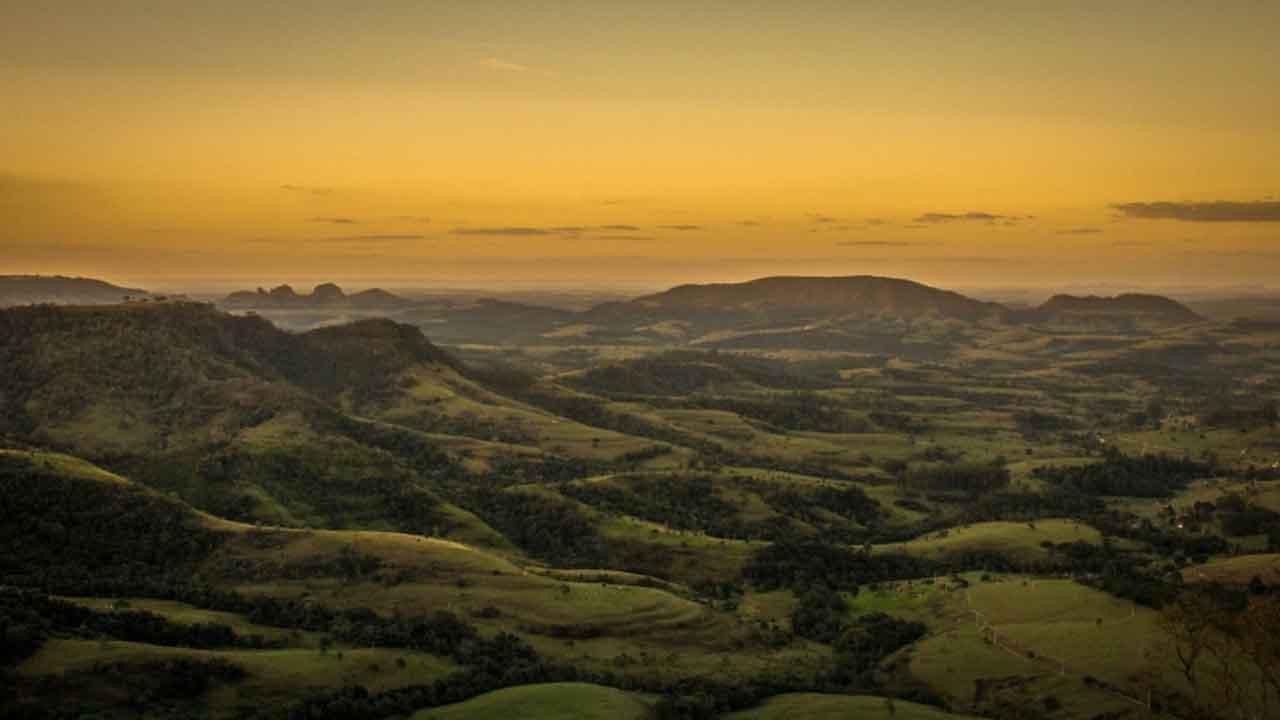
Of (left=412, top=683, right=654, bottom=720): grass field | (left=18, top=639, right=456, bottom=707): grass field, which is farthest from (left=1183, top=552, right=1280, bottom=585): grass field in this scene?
(left=18, top=639, right=456, bottom=707): grass field

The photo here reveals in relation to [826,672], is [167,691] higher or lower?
higher

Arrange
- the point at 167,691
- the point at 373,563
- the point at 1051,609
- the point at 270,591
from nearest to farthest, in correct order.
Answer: the point at 167,691 < the point at 1051,609 < the point at 270,591 < the point at 373,563

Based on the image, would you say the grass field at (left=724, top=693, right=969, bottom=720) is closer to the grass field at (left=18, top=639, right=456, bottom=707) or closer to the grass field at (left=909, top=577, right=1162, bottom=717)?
the grass field at (left=909, top=577, right=1162, bottom=717)

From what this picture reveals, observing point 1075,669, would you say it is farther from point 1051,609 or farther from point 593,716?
point 593,716

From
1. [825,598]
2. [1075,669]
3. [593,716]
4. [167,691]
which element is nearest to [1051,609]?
[1075,669]

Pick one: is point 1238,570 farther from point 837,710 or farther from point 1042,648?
point 837,710

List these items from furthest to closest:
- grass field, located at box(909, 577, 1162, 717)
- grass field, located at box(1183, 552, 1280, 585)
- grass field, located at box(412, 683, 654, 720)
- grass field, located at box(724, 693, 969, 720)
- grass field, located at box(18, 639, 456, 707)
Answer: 1. grass field, located at box(1183, 552, 1280, 585)
2. grass field, located at box(909, 577, 1162, 717)
3. grass field, located at box(724, 693, 969, 720)
4. grass field, located at box(18, 639, 456, 707)
5. grass field, located at box(412, 683, 654, 720)

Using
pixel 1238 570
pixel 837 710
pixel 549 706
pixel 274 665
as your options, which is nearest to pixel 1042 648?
pixel 837 710

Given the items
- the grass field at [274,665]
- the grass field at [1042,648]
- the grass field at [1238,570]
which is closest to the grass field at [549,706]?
the grass field at [274,665]
